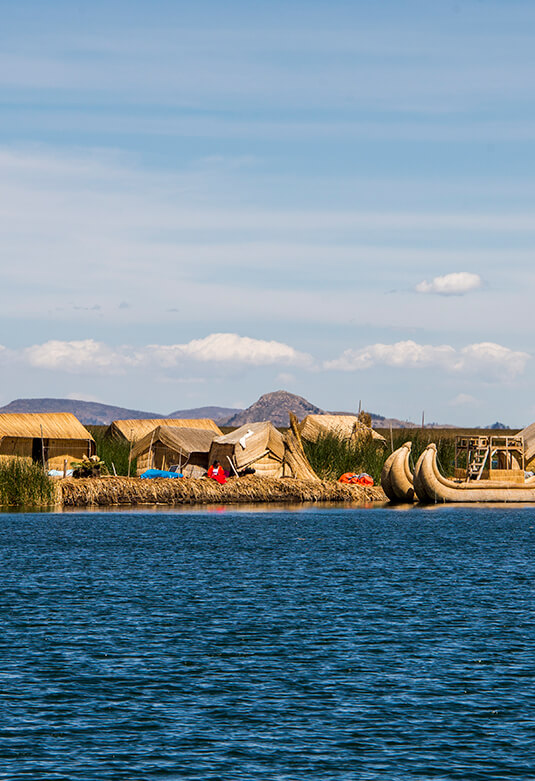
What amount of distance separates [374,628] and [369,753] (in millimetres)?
10868

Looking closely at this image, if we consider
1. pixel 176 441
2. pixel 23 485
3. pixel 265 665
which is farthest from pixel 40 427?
pixel 265 665

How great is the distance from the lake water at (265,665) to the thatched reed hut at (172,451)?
35.2 metres

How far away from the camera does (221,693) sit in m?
20.4

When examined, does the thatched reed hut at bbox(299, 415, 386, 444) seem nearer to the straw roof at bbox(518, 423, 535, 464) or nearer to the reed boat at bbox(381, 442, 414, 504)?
the reed boat at bbox(381, 442, 414, 504)

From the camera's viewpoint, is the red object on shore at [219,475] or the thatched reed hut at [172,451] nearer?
the red object on shore at [219,475]

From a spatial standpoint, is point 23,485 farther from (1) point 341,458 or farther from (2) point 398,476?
(1) point 341,458

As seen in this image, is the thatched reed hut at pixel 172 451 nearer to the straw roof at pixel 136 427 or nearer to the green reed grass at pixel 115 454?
the green reed grass at pixel 115 454

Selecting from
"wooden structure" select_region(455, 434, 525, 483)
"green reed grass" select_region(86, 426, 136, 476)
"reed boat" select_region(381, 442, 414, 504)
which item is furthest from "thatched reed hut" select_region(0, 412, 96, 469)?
"wooden structure" select_region(455, 434, 525, 483)

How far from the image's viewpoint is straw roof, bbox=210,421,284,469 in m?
80.4

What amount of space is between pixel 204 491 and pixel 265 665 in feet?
164

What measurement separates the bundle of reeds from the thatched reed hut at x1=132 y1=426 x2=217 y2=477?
6.94m

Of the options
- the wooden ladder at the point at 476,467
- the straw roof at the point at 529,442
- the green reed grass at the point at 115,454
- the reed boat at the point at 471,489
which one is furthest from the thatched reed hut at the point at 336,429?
the green reed grass at the point at 115,454

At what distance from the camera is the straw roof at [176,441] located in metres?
82.1

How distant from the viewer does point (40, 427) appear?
7675 centimetres
